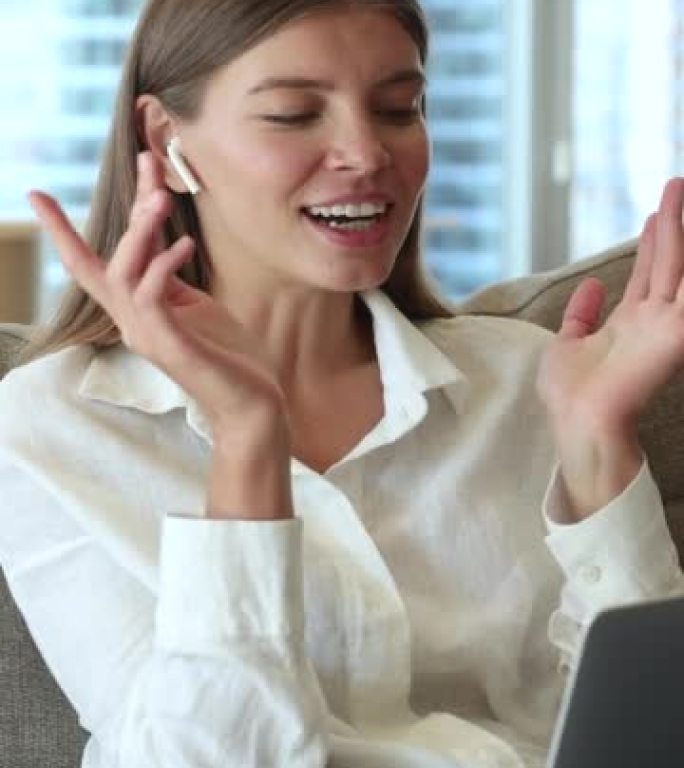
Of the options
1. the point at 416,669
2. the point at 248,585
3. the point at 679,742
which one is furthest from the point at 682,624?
the point at 416,669

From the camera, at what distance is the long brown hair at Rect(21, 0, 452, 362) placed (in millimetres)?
1486

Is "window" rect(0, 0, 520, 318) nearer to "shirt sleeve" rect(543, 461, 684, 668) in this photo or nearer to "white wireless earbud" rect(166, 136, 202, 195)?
"white wireless earbud" rect(166, 136, 202, 195)

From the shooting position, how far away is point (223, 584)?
129 cm

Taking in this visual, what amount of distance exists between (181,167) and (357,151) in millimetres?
163

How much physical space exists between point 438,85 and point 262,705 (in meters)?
4.05

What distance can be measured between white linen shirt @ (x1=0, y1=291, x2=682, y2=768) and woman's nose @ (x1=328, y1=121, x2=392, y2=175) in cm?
18

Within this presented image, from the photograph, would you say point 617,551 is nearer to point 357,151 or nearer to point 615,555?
point 615,555

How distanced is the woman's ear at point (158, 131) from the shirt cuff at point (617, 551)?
17.0 inches

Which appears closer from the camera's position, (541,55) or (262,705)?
(262,705)

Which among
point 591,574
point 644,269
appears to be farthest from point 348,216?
point 591,574

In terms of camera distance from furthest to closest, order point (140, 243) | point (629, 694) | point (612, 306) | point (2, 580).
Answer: point (612, 306) → point (2, 580) → point (140, 243) → point (629, 694)

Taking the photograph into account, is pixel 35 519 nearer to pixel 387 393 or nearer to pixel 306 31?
pixel 387 393

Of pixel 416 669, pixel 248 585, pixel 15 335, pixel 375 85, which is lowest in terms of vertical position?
pixel 416 669

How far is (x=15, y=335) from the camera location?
1.65 m
